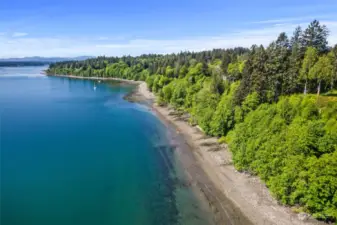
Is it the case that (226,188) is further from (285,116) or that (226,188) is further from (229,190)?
(285,116)

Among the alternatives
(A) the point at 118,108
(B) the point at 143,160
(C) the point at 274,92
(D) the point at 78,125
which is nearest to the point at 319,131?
(C) the point at 274,92

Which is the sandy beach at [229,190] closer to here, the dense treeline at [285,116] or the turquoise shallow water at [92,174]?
the dense treeline at [285,116]

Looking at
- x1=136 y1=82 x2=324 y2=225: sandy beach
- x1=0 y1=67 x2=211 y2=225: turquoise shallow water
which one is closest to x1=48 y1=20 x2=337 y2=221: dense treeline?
x1=136 y1=82 x2=324 y2=225: sandy beach

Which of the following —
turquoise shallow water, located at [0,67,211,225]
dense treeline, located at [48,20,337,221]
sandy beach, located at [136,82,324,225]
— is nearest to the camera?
dense treeline, located at [48,20,337,221]

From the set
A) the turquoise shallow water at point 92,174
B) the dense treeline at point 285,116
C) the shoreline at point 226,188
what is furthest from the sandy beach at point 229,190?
the turquoise shallow water at point 92,174

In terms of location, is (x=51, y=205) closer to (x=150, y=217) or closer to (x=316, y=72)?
(x=150, y=217)

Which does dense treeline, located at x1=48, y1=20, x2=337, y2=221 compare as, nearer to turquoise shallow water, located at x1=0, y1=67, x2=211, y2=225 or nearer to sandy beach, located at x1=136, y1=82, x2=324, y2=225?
sandy beach, located at x1=136, y1=82, x2=324, y2=225

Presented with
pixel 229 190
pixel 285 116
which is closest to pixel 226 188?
pixel 229 190

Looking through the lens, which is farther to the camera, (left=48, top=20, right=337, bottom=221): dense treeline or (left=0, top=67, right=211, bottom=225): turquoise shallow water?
(left=0, top=67, right=211, bottom=225): turquoise shallow water
